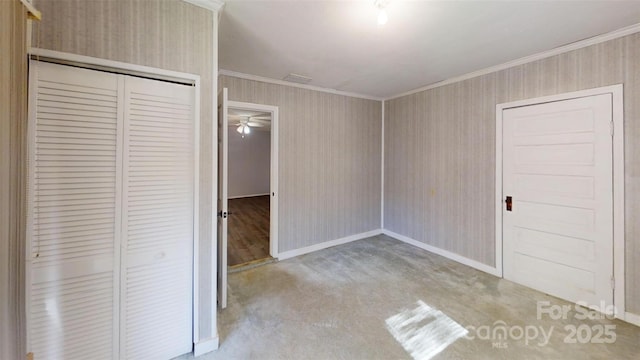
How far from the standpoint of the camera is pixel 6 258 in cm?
91

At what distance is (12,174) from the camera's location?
0.95 meters

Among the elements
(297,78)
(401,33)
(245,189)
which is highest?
(297,78)

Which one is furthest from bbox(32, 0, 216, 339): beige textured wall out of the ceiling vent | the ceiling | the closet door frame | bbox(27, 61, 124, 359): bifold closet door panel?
the ceiling vent

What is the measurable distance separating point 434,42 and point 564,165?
1.76 metres

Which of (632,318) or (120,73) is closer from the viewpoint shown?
(120,73)

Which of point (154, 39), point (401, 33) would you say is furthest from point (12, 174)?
point (401, 33)

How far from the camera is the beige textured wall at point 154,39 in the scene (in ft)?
4.49

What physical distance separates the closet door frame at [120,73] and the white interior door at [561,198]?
3.24 m

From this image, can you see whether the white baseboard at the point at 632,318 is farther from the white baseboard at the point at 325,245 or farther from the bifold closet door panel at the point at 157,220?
the bifold closet door panel at the point at 157,220

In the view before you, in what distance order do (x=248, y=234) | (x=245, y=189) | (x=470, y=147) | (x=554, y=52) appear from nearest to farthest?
(x=554, y=52), (x=470, y=147), (x=248, y=234), (x=245, y=189)

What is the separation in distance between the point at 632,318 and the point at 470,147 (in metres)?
2.09

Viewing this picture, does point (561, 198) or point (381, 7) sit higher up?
point (381, 7)

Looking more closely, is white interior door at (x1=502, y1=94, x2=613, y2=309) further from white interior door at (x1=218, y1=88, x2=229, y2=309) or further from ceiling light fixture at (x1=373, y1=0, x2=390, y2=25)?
white interior door at (x1=218, y1=88, x2=229, y2=309)

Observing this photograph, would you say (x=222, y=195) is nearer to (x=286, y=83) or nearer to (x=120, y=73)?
(x=120, y=73)
